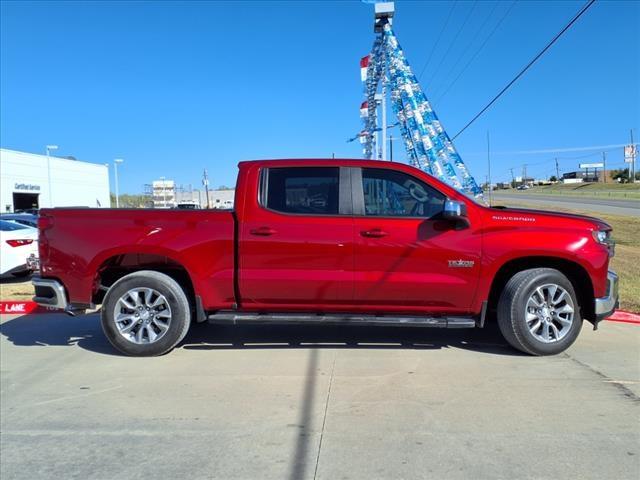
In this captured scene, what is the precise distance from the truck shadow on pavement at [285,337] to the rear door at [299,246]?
0.78 metres

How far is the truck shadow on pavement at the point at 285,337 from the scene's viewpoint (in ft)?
18.8

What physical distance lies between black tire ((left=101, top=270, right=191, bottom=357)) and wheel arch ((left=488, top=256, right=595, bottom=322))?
319cm

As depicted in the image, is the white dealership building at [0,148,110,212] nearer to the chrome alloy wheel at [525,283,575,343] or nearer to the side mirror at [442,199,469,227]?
the side mirror at [442,199,469,227]

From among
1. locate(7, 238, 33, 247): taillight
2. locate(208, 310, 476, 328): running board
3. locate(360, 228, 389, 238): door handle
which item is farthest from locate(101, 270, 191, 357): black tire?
locate(7, 238, 33, 247): taillight

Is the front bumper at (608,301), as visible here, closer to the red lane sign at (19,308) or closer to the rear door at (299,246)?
the rear door at (299,246)

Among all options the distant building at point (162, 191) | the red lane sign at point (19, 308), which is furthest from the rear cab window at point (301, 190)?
the distant building at point (162, 191)

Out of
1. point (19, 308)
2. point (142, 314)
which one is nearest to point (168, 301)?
point (142, 314)

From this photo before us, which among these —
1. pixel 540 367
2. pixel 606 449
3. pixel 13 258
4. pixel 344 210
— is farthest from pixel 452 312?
pixel 13 258

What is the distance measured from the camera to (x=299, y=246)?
5113mm

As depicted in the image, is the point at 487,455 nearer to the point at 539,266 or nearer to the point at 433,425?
the point at 433,425

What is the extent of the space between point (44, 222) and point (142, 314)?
1.42m

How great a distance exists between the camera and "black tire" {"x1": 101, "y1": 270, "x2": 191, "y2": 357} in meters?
5.29

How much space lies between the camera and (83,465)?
3.27 m

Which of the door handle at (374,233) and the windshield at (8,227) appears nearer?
the door handle at (374,233)
